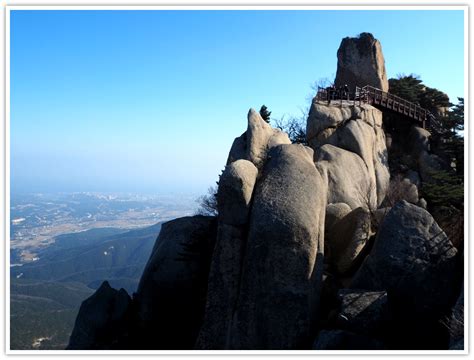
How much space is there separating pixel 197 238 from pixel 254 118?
592 centimetres

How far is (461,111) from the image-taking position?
95.8 feet

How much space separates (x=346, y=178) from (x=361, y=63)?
15562 mm

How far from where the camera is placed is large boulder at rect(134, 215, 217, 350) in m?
14.6

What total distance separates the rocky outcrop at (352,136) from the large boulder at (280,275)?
1123 centimetres

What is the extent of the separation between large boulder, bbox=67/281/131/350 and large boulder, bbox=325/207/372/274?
8.38m

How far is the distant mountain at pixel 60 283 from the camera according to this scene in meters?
75.3

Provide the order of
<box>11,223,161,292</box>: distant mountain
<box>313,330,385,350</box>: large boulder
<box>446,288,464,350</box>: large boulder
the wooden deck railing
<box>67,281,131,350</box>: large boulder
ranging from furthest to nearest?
<box>11,223,161,292</box>: distant mountain
the wooden deck railing
<box>67,281,131,350</box>: large boulder
<box>313,330,385,350</box>: large boulder
<box>446,288,464,350</box>: large boulder

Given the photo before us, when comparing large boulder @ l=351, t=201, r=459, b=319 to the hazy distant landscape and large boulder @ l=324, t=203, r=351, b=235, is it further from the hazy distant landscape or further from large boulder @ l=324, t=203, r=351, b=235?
the hazy distant landscape

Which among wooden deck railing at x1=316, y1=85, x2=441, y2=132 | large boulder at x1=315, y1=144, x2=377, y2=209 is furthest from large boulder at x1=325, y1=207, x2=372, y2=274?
wooden deck railing at x1=316, y1=85, x2=441, y2=132

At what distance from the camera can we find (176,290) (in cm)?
1510

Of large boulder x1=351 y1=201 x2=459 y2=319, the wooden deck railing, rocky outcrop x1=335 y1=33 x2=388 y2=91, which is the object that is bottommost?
large boulder x1=351 y1=201 x2=459 y2=319

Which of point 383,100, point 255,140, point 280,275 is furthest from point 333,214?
point 383,100

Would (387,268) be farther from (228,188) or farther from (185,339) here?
(185,339)

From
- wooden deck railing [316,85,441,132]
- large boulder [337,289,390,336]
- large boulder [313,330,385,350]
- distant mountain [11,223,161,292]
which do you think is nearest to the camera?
large boulder [313,330,385,350]
